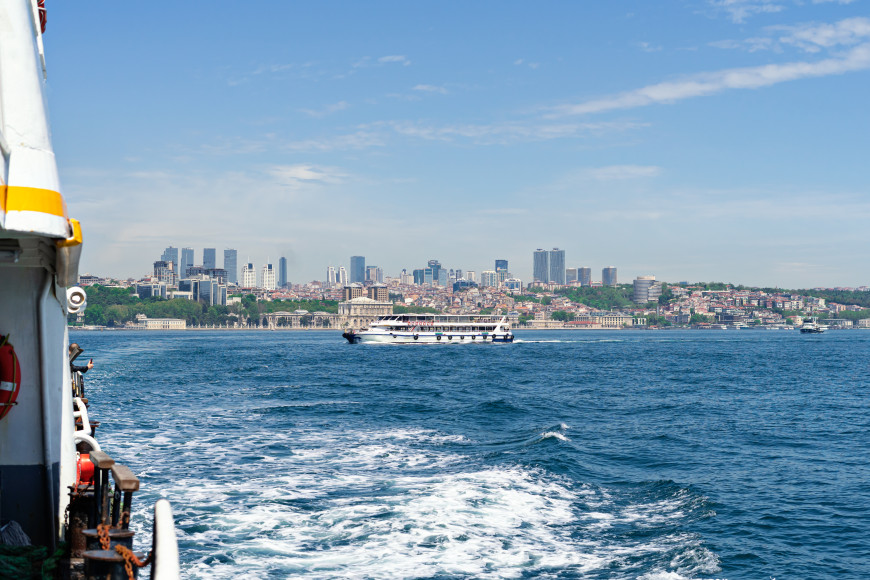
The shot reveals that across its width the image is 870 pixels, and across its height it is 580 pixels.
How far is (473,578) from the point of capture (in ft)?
34.7

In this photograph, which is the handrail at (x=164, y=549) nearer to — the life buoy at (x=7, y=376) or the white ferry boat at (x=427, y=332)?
the life buoy at (x=7, y=376)

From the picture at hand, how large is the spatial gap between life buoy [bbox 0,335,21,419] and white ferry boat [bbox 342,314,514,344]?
9457cm

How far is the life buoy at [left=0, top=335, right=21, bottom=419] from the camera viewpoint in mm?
6090

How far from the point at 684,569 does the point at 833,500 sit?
281 inches

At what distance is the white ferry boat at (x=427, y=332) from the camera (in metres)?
101

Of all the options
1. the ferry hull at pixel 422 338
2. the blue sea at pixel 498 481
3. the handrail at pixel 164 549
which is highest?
the handrail at pixel 164 549

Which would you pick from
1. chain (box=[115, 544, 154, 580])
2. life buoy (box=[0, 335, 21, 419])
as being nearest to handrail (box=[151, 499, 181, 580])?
chain (box=[115, 544, 154, 580])

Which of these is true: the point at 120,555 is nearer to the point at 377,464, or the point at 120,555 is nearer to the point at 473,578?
the point at 473,578

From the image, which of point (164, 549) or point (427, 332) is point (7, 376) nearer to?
point (164, 549)

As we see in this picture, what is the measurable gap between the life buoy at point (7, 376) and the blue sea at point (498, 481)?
17.5 feet

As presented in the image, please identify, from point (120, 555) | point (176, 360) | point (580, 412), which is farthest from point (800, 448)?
point (176, 360)

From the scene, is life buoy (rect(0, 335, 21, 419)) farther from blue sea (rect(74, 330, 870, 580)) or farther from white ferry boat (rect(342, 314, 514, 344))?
white ferry boat (rect(342, 314, 514, 344))

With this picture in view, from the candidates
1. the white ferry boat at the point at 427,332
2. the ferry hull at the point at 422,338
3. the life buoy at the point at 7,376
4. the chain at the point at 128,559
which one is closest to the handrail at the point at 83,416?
the life buoy at the point at 7,376

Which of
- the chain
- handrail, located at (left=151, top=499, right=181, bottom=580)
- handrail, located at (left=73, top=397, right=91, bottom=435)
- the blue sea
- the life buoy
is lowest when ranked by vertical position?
the blue sea
